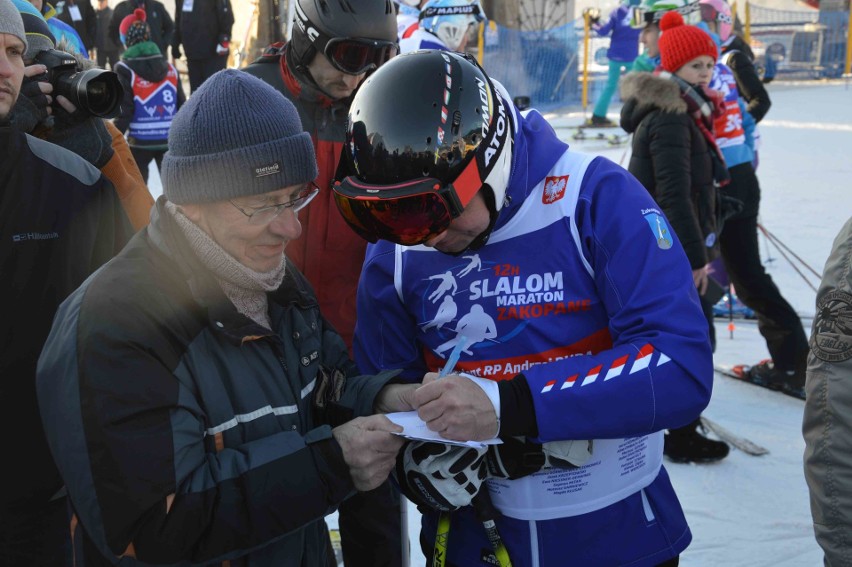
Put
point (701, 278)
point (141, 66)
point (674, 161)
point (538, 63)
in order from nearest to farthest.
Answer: point (674, 161) → point (701, 278) → point (141, 66) → point (538, 63)

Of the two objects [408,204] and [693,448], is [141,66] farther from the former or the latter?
[408,204]

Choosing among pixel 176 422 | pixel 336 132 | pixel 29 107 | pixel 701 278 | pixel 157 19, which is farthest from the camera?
pixel 157 19

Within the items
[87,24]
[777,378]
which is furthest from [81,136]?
[87,24]

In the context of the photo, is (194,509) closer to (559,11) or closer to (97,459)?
(97,459)

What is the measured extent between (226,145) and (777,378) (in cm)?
430

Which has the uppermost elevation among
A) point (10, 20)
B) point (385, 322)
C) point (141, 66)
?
point (10, 20)

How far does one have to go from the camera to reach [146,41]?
24.9 ft

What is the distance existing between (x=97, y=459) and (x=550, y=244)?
93cm

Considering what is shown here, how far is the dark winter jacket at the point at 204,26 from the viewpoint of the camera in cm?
1152

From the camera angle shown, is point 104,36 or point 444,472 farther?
point 104,36

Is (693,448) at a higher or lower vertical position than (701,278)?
lower

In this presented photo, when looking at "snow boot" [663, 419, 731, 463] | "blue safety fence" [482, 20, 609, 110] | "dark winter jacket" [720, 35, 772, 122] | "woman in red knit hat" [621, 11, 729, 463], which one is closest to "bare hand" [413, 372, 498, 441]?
"woman in red knit hat" [621, 11, 729, 463]

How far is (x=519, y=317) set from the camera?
177 cm

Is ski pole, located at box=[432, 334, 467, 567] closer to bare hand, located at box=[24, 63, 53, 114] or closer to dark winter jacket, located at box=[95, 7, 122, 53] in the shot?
bare hand, located at box=[24, 63, 53, 114]
